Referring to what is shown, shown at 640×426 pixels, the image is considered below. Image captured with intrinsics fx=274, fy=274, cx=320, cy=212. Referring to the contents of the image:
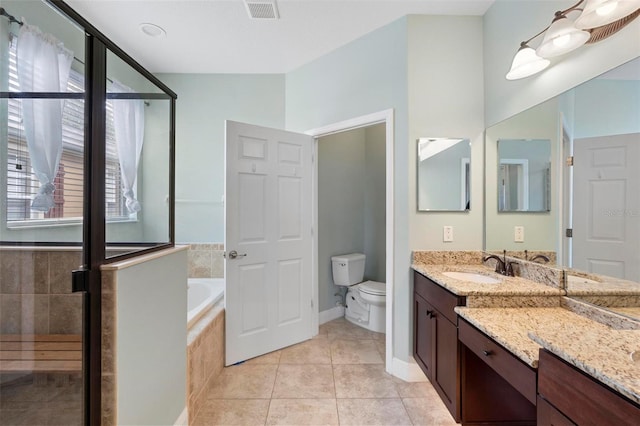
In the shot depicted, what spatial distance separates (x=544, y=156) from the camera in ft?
5.31

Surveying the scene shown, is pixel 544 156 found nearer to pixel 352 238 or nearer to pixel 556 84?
pixel 556 84

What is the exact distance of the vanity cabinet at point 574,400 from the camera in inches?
25.7

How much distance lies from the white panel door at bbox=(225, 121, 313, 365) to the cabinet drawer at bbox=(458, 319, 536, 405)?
159cm

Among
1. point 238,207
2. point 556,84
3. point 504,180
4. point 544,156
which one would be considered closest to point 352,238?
point 238,207

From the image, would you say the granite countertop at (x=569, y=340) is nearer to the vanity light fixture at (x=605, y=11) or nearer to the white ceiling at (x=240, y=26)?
the vanity light fixture at (x=605, y=11)

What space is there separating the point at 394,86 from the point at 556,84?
39.7 inches

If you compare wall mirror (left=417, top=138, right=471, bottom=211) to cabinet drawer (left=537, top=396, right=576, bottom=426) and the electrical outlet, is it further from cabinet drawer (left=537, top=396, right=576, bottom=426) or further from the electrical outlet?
cabinet drawer (left=537, top=396, right=576, bottom=426)

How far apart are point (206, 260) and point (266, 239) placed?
95 cm

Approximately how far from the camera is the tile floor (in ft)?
5.54

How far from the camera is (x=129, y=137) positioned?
1502mm

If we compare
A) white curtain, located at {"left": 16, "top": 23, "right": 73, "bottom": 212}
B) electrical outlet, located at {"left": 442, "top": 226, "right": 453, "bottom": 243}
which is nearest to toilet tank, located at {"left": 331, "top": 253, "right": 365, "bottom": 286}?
electrical outlet, located at {"left": 442, "top": 226, "right": 453, "bottom": 243}

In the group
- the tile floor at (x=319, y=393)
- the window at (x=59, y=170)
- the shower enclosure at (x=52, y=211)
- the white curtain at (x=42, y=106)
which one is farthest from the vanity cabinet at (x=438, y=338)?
the white curtain at (x=42, y=106)

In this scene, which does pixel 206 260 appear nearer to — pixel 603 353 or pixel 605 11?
pixel 603 353

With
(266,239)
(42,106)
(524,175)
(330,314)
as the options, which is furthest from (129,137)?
(330,314)
